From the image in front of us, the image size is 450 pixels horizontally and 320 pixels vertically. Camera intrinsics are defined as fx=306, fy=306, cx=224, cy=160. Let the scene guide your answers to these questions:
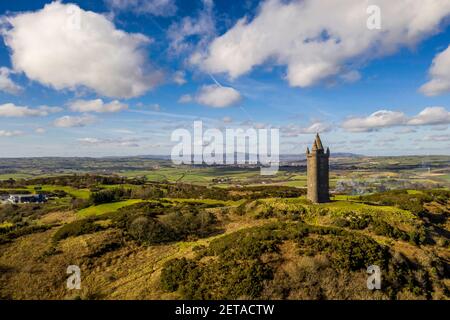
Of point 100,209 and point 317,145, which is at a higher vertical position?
point 317,145

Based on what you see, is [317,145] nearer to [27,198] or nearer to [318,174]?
[318,174]

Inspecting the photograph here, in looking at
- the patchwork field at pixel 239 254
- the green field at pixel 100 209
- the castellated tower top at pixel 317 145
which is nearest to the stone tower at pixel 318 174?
the castellated tower top at pixel 317 145

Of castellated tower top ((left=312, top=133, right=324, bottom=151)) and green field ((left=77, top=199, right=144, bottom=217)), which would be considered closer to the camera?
castellated tower top ((left=312, top=133, right=324, bottom=151))

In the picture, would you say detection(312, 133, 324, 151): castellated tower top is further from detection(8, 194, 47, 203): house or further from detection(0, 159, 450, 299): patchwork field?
detection(8, 194, 47, 203): house

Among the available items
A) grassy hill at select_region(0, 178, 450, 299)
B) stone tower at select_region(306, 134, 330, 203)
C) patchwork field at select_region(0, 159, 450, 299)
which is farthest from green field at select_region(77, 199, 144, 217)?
stone tower at select_region(306, 134, 330, 203)

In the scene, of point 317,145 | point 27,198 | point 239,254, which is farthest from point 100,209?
point 317,145

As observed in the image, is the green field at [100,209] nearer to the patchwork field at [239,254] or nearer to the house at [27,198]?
the patchwork field at [239,254]
